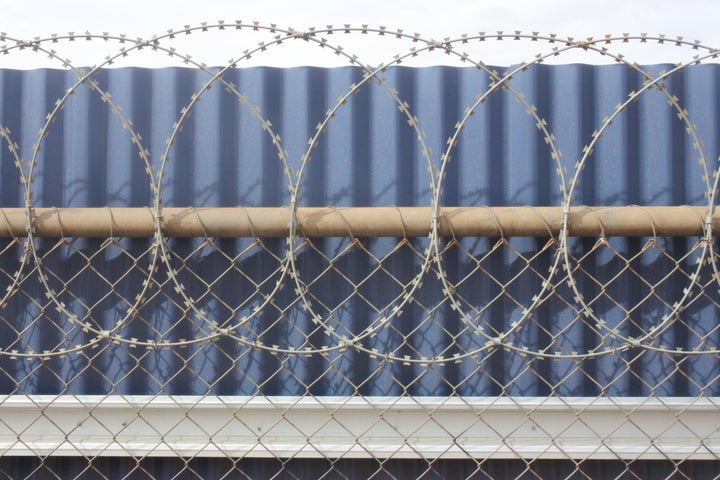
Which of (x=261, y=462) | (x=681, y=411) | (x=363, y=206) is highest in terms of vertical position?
(x=363, y=206)

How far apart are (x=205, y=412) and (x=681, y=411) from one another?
2.00 metres

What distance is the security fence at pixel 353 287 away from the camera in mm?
3176

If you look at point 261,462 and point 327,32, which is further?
point 261,462

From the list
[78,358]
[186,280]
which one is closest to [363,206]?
[186,280]

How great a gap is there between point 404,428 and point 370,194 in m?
1.01

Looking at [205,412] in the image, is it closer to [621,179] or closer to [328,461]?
[328,461]

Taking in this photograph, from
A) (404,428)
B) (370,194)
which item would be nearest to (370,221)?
(370,194)

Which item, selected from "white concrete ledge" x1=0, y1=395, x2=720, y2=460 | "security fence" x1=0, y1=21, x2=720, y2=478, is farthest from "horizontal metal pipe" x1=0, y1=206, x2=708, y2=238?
"white concrete ledge" x1=0, y1=395, x2=720, y2=460

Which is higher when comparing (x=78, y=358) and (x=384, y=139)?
(x=384, y=139)

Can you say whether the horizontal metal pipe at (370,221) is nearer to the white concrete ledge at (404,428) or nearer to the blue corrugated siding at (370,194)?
the blue corrugated siding at (370,194)

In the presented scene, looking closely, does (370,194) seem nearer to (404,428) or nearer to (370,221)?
(370,221)

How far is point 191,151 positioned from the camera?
334 centimetres

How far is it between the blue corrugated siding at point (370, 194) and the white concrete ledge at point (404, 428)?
10cm

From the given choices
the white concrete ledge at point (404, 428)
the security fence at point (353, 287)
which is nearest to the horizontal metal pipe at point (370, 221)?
the security fence at point (353, 287)
